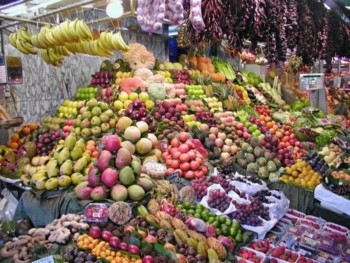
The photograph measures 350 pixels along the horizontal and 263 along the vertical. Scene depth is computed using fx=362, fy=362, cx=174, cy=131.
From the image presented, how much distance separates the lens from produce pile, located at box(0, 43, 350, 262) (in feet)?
9.73

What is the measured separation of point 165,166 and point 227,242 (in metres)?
1.29

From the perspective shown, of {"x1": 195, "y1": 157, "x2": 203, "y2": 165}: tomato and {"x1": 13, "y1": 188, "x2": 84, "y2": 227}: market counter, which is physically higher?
{"x1": 195, "y1": 157, "x2": 203, "y2": 165}: tomato

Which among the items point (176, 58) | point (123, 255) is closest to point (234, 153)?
point (123, 255)

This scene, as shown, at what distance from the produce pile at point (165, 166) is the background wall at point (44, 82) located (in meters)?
0.46

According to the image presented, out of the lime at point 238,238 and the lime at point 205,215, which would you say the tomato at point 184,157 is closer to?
the lime at point 205,215

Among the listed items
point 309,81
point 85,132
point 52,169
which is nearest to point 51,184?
point 52,169

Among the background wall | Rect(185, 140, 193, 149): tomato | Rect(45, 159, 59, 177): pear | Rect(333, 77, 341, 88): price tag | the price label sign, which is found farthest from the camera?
Rect(333, 77, 341, 88): price tag

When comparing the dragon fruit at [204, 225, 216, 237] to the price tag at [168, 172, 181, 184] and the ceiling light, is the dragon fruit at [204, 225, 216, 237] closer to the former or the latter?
the price tag at [168, 172, 181, 184]

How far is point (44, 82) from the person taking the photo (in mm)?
6109

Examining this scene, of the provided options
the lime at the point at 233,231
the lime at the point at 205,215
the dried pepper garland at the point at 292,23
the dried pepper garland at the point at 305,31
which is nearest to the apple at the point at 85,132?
the lime at the point at 205,215

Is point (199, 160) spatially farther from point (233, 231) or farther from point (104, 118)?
point (104, 118)

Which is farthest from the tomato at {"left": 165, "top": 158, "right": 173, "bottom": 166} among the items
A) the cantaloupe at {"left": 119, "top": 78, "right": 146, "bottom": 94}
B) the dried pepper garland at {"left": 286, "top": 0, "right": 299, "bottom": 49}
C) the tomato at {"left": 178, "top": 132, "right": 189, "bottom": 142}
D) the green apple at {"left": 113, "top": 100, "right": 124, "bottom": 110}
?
the dried pepper garland at {"left": 286, "top": 0, "right": 299, "bottom": 49}

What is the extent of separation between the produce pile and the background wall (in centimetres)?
46

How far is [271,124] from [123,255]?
4250 millimetres
